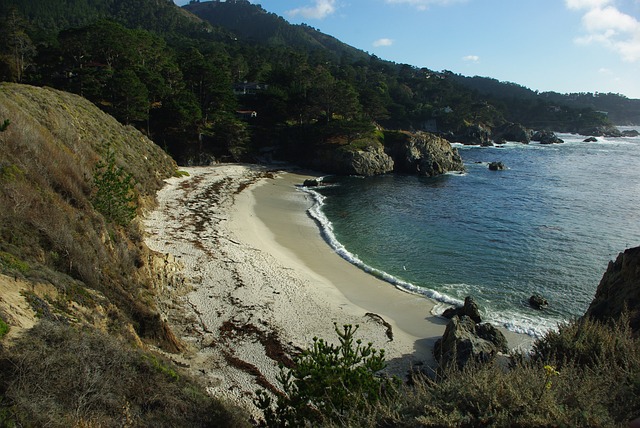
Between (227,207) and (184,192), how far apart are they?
6.04 meters

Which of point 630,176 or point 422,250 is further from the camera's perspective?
point 630,176

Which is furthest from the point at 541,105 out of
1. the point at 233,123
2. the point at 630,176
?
the point at 233,123

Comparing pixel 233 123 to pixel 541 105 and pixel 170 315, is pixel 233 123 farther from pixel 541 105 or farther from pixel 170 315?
pixel 541 105

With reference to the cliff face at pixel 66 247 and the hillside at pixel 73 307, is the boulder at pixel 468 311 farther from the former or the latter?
the cliff face at pixel 66 247

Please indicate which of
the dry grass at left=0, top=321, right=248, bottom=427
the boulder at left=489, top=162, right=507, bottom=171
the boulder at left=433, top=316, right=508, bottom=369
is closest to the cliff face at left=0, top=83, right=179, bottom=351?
the dry grass at left=0, top=321, right=248, bottom=427


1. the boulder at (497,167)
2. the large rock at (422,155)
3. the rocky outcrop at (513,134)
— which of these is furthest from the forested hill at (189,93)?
the rocky outcrop at (513,134)

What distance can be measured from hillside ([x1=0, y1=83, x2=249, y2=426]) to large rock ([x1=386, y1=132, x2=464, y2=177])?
51051 millimetres

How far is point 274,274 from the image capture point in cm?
2178

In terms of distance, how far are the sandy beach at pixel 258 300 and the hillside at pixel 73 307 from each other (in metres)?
1.66

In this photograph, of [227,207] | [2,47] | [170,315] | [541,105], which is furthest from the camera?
[541,105]

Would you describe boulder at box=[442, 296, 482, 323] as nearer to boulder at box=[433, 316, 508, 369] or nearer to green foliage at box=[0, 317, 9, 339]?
boulder at box=[433, 316, 508, 369]

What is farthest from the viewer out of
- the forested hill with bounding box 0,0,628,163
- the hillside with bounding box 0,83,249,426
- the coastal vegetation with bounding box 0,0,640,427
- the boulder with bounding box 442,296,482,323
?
the forested hill with bounding box 0,0,628,163

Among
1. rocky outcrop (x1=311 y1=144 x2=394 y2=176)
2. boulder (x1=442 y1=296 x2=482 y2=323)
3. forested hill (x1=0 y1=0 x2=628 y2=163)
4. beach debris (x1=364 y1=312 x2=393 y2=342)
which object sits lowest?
beach debris (x1=364 y1=312 x2=393 y2=342)

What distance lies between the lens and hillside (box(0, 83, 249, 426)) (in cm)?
692
